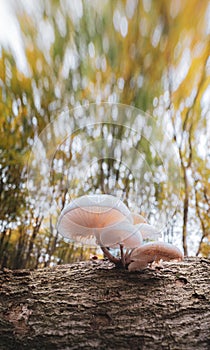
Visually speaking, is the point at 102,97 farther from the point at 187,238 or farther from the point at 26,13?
the point at 187,238

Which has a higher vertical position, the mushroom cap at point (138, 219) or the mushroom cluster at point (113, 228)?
the mushroom cap at point (138, 219)

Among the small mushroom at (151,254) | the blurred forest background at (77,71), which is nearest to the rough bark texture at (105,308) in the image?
the small mushroom at (151,254)

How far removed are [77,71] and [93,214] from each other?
793 mm

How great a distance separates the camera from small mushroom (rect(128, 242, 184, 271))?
50cm

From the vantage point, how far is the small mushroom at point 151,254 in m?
0.50

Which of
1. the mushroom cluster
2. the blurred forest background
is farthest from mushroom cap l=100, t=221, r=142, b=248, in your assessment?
the blurred forest background

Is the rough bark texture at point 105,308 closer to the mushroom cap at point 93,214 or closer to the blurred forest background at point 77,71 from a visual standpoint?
the mushroom cap at point 93,214

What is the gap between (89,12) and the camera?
1.07m

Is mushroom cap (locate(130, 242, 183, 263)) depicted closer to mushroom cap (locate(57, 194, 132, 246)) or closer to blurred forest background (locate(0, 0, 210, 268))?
mushroom cap (locate(57, 194, 132, 246))

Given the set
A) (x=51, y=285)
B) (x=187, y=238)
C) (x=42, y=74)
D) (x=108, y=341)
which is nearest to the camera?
(x=108, y=341)

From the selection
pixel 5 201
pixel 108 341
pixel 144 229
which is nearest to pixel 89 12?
pixel 5 201

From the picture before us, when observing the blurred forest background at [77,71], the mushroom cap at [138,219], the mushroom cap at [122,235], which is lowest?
the mushroom cap at [122,235]

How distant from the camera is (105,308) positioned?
49 centimetres

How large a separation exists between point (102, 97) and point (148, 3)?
331 mm
